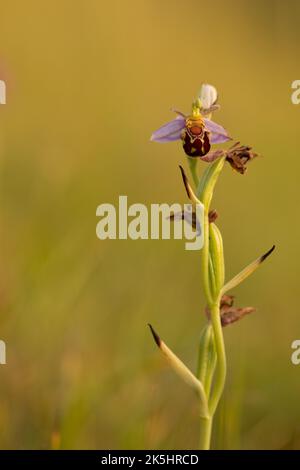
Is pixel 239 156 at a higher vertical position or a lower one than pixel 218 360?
higher

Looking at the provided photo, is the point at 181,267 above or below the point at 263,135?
below

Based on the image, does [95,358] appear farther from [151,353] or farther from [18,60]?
[18,60]

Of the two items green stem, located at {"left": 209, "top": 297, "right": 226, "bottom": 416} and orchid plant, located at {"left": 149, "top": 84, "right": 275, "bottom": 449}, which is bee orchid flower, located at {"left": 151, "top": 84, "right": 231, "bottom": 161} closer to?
orchid plant, located at {"left": 149, "top": 84, "right": 275, "bottom": 449}

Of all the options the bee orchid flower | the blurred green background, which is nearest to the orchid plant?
the bee orchid flower

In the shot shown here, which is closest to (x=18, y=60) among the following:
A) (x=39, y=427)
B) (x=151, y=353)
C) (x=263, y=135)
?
(x=263, y=135)

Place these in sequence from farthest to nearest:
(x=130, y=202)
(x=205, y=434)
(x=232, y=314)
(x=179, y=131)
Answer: (x=130, y=202)
(x=179, y=131)
(x=232, y=314)
(x=205, y=434)

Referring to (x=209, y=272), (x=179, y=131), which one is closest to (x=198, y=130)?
(x=179, y=131)

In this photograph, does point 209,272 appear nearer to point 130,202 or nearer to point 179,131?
point 179,131
